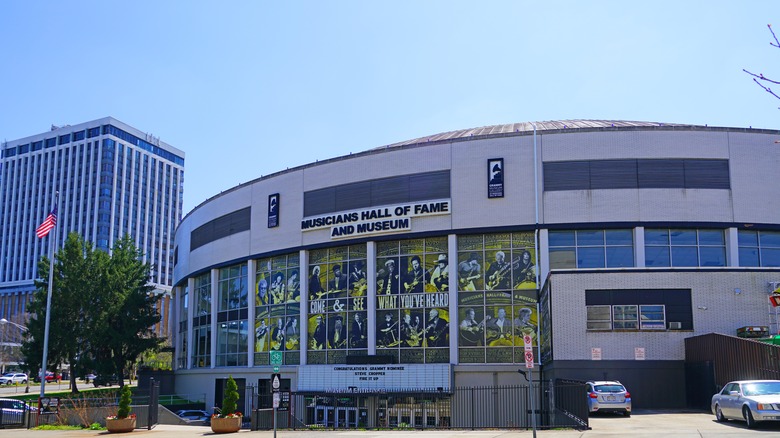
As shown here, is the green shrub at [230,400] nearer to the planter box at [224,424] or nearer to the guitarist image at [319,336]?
the planter box at [224,424]

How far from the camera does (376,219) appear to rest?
4612cm

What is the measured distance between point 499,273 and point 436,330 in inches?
189

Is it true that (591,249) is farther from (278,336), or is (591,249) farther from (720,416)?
(278,336)

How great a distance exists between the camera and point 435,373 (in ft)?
139

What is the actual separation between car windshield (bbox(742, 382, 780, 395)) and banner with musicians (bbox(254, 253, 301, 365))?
30.9m

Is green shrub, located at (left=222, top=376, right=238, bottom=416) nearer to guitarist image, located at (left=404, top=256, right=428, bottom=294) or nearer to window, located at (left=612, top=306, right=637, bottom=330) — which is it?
guitarist image, located at (left=404, top=256, right=428, bottom=294)

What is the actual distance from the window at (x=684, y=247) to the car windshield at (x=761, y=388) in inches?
718

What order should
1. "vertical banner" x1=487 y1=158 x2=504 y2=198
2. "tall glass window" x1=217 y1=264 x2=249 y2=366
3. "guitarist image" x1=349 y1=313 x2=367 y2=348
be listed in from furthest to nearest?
"tall glass window" x1=217 y1=264 x2=249 y2=366, "guitarist image" x1=349 y1=313 x2=367 y2=348, "vertical banner" x1=487 y1=158 x2=504 y2=198

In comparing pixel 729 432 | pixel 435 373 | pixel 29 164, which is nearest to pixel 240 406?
pixel 435 373

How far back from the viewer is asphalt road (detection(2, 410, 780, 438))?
2183cm

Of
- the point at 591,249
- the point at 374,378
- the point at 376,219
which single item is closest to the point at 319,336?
the point at 374,378

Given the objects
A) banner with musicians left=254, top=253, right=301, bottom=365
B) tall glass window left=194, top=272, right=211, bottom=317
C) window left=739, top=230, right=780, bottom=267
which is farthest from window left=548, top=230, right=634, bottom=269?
tall glass window left=194, top=272, right=211, bottom=317

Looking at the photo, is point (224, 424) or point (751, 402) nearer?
point (751, 402)

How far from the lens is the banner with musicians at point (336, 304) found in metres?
46.8
